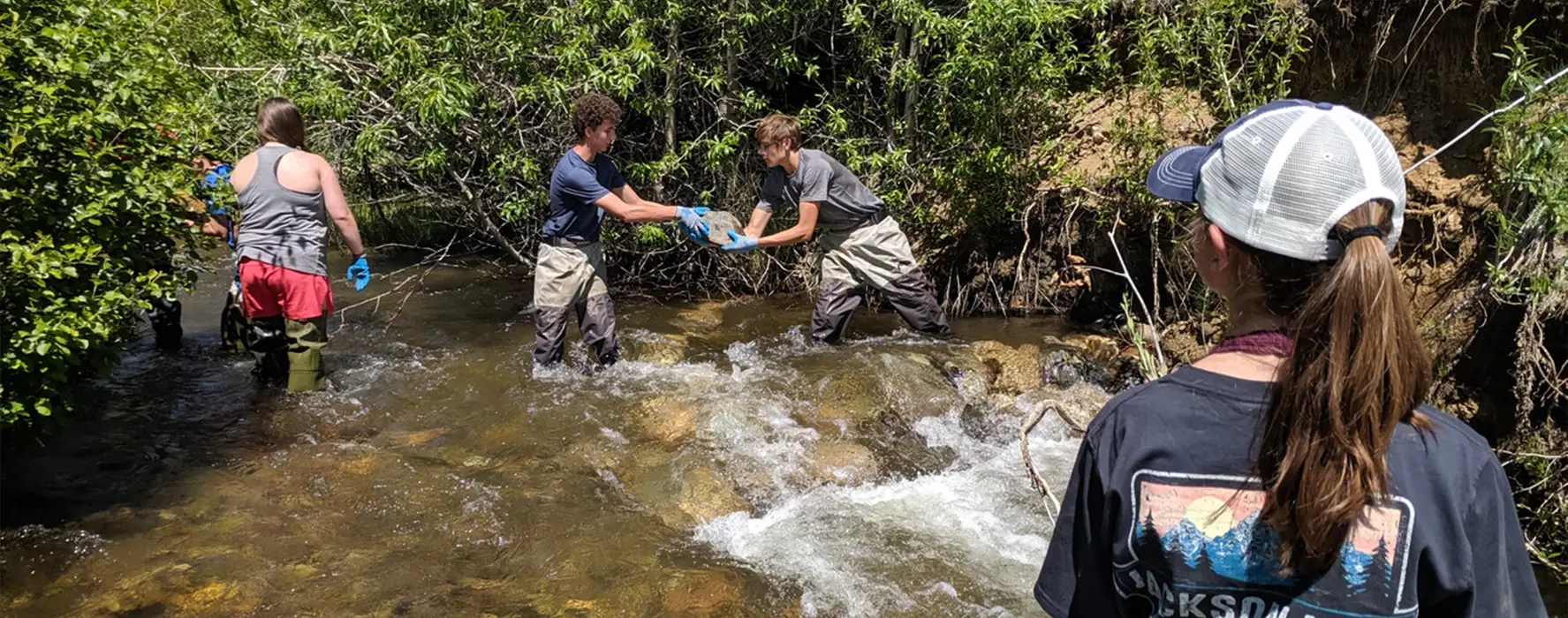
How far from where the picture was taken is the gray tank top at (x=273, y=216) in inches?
210

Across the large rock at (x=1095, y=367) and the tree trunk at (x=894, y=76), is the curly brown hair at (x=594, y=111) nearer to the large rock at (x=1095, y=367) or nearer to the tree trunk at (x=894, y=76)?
the tree trunk at (x=894, y=76)

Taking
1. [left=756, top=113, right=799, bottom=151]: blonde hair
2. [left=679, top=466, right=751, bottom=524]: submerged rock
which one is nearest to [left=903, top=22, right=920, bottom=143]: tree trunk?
[left=756, top=113, right=799, bottom=151]: blonde hair

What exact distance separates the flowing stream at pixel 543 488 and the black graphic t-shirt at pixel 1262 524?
2.63 meters

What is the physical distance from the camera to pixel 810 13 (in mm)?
8094

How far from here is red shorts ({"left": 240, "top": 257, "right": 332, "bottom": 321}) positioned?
5418mm

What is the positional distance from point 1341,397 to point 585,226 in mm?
5223

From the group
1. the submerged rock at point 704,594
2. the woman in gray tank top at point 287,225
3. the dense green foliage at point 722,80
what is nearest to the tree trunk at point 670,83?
the dense green foliage at point 722,80

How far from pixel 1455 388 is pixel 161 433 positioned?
6925mm

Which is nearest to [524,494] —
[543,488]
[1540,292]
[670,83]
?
[543,488]

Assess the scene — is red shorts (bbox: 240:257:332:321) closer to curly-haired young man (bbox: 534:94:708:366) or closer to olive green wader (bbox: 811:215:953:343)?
curly-haired young man (bbox: 534:94:708:366)

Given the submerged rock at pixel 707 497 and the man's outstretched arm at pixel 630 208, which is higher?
the man's outstretched arm at pixel 630 208

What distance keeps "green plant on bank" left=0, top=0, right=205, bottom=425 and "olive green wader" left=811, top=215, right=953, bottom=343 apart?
3.97 metres

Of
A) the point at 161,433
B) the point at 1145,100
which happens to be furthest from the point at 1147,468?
the point at 1145,100

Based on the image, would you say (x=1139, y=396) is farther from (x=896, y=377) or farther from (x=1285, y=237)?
(x=896, y=377)
